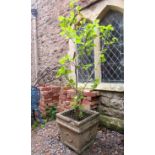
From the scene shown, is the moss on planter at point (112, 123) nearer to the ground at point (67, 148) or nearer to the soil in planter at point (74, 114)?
the ground at point (67, 148)

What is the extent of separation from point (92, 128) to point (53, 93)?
1.29 m

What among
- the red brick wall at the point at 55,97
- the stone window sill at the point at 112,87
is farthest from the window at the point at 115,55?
the red brick wall at the point at 55,97

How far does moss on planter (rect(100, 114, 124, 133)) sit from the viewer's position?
1.77 meters

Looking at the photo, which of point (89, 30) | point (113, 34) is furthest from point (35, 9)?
point (89, 30)

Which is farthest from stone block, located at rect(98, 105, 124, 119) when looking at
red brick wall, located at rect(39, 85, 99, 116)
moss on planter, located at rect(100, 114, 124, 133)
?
red brick wall, located at rect(39, 85, 99, 116)

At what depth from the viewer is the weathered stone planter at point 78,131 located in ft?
4.48

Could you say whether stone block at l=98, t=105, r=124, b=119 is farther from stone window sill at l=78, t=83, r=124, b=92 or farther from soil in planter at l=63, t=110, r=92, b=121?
soil in planter at l=63, t=110, r=92, b=121

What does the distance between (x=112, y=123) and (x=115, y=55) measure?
31.8 inches

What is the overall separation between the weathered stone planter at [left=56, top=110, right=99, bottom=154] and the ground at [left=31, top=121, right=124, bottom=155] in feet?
0.52

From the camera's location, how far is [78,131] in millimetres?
1341

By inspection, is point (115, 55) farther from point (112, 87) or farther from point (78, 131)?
point (78, 131)

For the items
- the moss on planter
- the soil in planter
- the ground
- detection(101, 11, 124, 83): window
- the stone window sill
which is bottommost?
the ground
